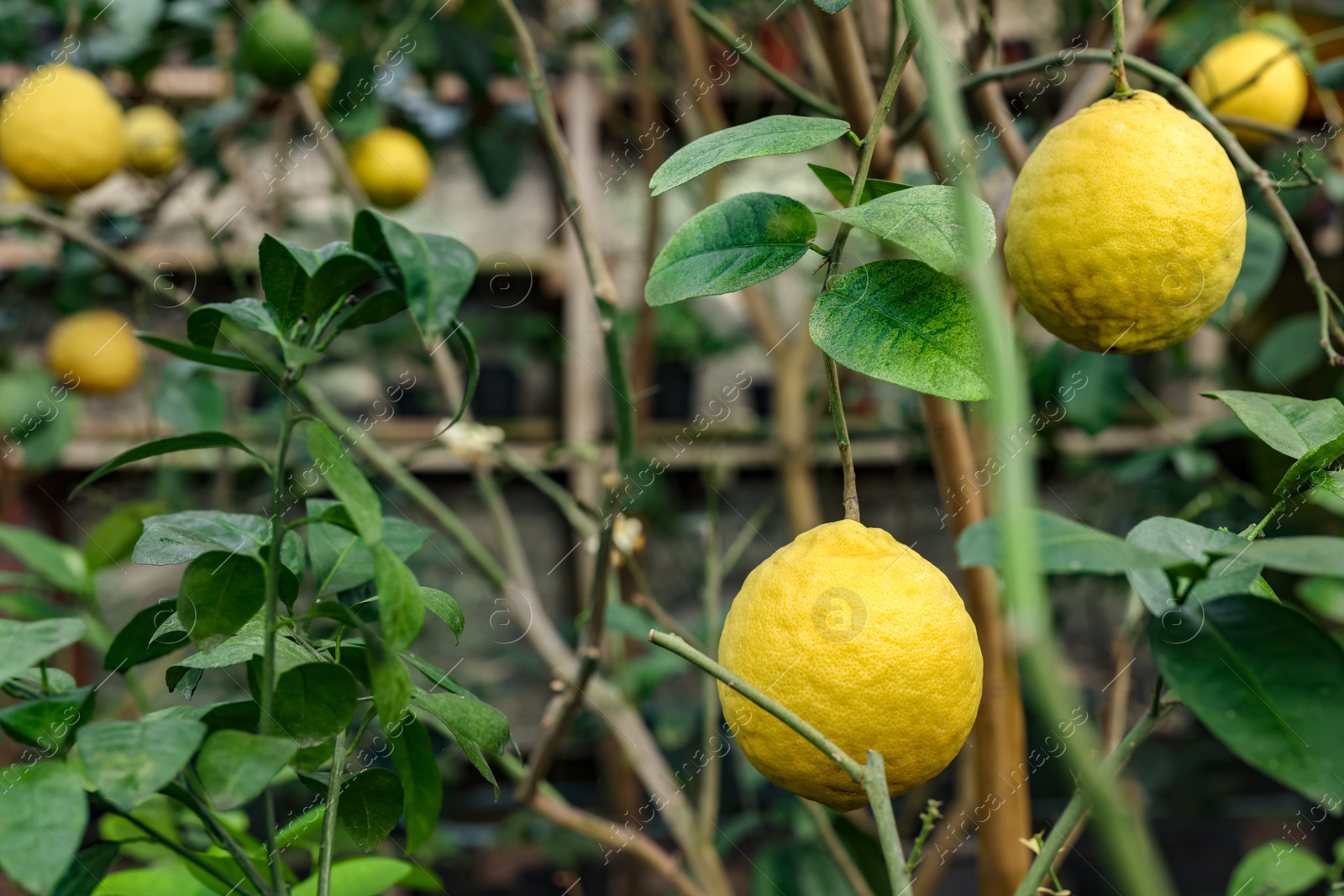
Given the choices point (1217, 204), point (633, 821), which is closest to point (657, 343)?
point (633, 821)

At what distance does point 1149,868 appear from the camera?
87 mm

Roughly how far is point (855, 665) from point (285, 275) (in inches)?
6.9

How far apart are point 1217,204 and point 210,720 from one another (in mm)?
307

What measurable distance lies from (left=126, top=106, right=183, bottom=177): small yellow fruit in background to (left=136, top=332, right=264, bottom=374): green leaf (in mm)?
904

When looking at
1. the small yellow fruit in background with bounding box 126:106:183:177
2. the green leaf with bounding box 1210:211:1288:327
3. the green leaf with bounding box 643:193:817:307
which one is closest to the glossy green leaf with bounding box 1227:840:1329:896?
the green leaf with bounding box 1210:211:1288:327

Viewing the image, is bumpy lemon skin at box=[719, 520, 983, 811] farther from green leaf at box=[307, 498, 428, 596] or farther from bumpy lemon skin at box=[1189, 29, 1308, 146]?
bumpy lemon skin at box=[1189, 29, 1308, 146]

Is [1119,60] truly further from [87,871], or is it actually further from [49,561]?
[49,561]

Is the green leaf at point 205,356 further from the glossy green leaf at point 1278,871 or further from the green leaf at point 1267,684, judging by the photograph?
the glossy green leaf at point 1278,871

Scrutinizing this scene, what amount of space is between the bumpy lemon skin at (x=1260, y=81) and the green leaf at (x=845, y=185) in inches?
22.7

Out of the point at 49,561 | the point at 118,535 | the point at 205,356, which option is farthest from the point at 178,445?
the point at 118,535

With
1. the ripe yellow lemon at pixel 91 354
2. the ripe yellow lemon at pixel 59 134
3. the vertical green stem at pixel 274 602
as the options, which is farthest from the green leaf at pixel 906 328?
the ripe yellow lemon at pixel 91 354

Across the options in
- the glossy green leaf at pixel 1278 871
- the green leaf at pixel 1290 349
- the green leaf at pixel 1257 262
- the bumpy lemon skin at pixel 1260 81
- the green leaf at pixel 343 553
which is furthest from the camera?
the green leaf at pixel 1290 349

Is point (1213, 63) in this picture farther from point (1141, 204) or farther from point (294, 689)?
point (294, 689)

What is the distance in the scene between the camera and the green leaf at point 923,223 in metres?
0.20
